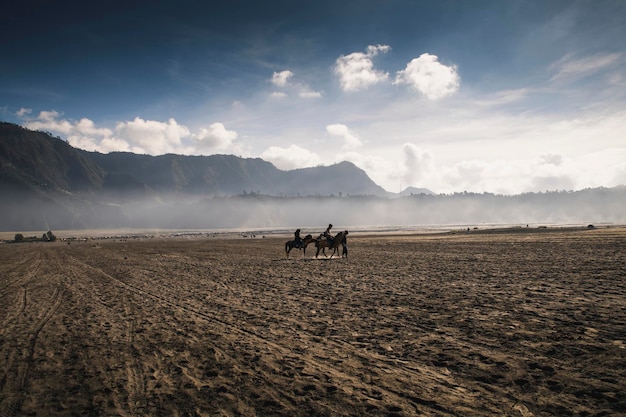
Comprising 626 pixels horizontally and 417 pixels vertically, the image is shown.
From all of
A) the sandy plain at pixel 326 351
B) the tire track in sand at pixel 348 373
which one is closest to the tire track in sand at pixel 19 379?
the sandy plain at pixel 326 351

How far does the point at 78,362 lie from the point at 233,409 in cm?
375

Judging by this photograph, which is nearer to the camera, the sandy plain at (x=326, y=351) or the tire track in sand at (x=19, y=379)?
the sandy plain at (x=326, y=351)

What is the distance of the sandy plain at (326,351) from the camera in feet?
14.8

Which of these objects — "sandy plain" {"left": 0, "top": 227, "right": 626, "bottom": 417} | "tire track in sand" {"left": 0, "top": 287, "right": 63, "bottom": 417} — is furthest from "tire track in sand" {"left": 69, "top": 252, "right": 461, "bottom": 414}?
"tire track in sand" {"left": 0, "top": 287, "right": 63, "bottom": 417}

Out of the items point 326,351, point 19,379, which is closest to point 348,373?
point 326,351

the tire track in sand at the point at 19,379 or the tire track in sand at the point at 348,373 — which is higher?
the tire track in sand at the point at 348,373

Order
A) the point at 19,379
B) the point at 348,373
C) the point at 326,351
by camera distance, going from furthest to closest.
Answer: the point at 326,351
the point at 19,379
the point at 348,373

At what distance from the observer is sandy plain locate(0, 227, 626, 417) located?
4.50m

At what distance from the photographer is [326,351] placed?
20.9ft

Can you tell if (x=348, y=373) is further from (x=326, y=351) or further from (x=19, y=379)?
(x=19, y=379)

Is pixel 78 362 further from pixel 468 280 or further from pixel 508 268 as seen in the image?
pixel 508 268

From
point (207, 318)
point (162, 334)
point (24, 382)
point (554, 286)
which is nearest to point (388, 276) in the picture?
point (554, 286)

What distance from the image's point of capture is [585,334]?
6609mm

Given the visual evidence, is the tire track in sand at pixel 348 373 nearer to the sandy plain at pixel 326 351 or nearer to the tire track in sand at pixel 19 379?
the sandy plain at pixel 326 351
